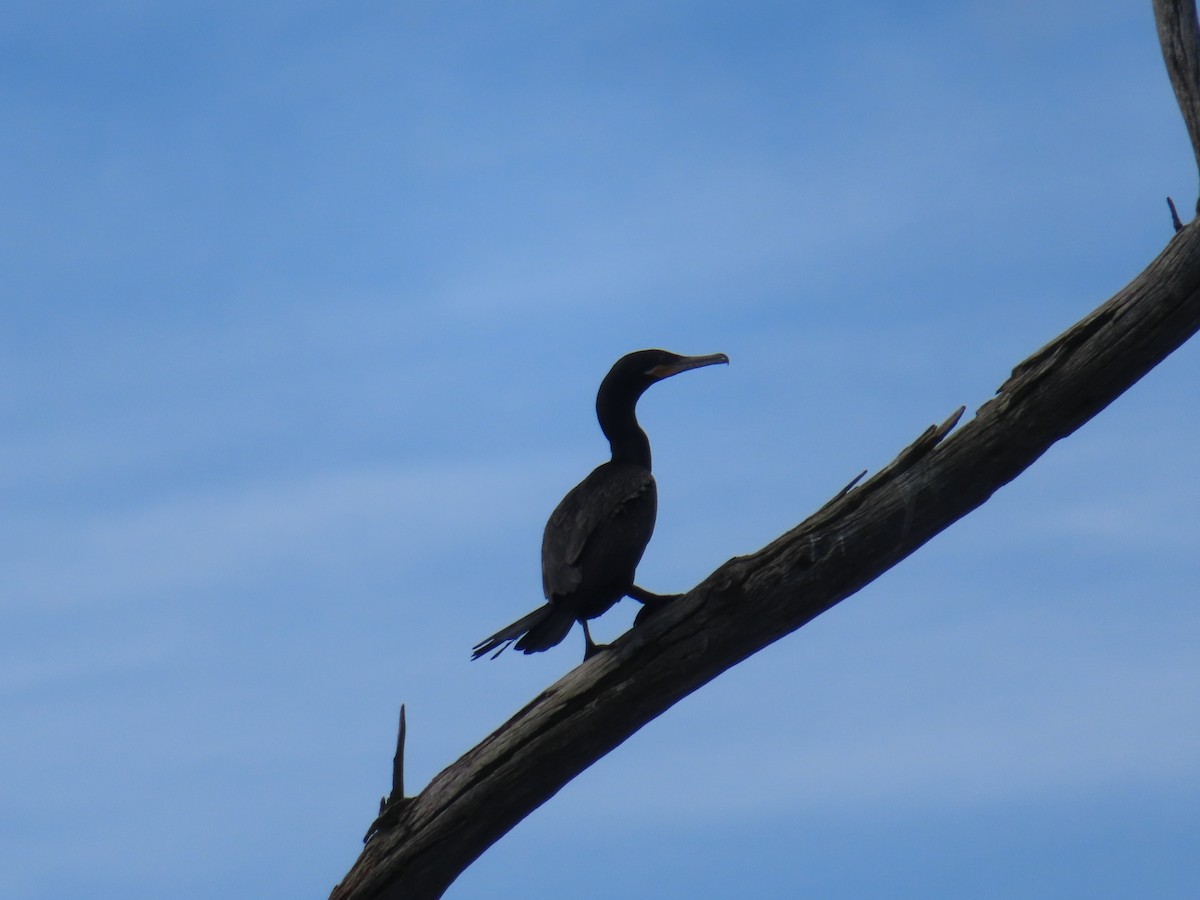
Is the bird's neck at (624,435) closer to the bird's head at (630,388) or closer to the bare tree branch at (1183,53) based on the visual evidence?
the bird's head at (630,388)

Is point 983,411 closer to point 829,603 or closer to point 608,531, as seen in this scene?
point 829,603

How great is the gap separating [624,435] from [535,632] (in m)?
1.06

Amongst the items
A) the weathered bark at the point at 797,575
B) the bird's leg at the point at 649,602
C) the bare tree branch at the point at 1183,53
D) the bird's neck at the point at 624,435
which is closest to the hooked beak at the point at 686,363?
the bird's neck at the point at 624,435

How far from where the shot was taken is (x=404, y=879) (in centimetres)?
449

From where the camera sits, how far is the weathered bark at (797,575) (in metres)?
4.08

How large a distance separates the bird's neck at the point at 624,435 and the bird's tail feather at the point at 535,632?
0.88m

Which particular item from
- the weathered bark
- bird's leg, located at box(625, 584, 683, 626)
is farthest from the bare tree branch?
bird's leg, located at box(625, 584, 683, 626)

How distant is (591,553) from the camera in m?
4.87

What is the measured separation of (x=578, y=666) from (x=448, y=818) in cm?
69

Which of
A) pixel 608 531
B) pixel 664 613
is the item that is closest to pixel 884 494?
pixel 664 613

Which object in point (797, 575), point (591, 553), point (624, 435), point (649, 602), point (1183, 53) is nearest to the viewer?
point (797, 575)

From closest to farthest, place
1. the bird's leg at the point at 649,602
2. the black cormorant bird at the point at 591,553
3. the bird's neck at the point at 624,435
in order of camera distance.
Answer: the bird's leg at the point at 649,602
the black cormorant bird at the point at 591,553
the bird's neck at the point at 624,435

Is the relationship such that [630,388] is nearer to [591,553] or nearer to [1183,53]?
[591,553]

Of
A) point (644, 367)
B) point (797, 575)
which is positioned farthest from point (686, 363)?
point (797, 575)
